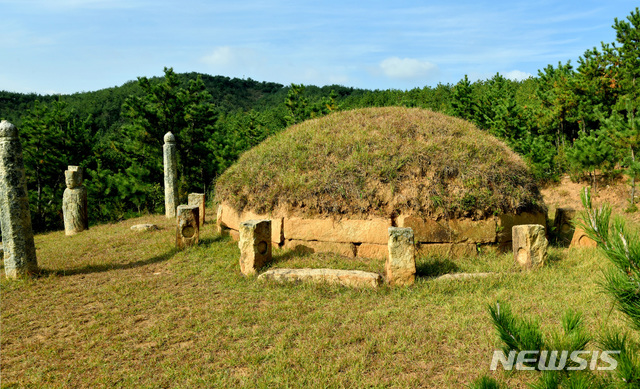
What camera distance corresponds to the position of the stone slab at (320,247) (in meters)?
7.95

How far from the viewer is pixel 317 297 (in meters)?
6.17

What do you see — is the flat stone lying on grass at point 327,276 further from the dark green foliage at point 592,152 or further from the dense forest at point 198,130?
the dense forest at point 198,130

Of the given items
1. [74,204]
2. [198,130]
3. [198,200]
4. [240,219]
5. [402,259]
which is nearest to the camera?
[402,259]

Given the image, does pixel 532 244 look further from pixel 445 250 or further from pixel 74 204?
pixel 74 204

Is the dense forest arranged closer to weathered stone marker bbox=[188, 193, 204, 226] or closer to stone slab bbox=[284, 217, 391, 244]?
weathered stone marker bbox=[188, 193, 204, 226]

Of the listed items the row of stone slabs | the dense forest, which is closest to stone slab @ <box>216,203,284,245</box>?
the row of stone slabs

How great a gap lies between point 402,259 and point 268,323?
2416 mm

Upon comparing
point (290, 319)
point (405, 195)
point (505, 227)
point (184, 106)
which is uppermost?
point (184, 106)

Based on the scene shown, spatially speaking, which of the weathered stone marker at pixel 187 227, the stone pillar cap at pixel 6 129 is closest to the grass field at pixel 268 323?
the weathered stone marker at pixel 187 227

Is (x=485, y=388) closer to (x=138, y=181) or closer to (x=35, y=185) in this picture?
(x=138, y=181)

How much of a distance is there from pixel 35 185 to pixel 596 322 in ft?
95.6

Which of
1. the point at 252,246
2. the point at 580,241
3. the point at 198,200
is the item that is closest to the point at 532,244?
the point at 580,241

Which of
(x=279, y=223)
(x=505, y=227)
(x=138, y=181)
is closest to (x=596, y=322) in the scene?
(x=505, y=227)

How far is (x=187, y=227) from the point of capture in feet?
30.2
